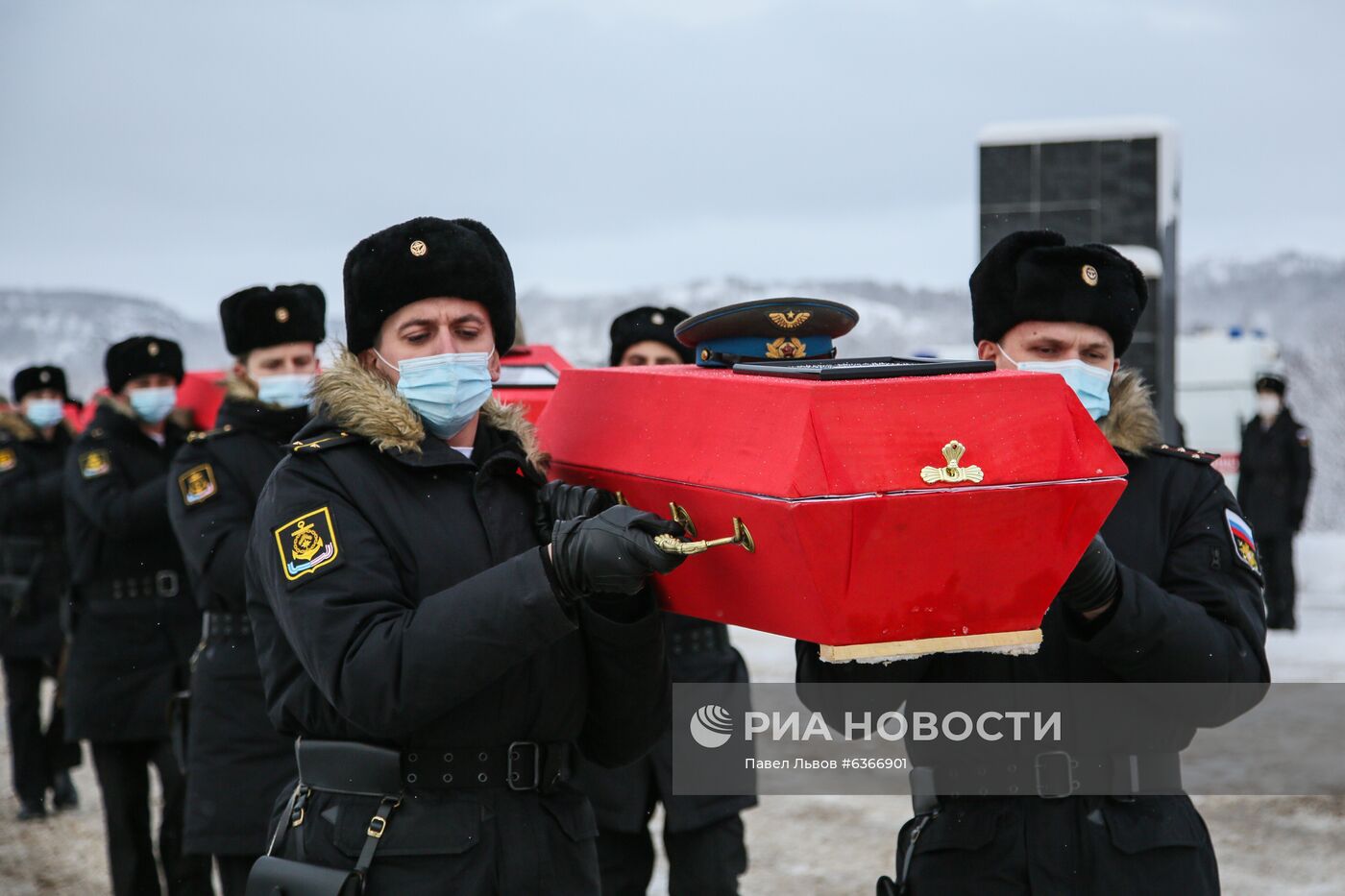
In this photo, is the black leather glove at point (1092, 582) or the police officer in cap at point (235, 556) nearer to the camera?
the black leather glove at point (1092, 582)

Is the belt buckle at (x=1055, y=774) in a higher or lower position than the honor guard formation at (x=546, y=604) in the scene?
lower

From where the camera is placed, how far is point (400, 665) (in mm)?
2336

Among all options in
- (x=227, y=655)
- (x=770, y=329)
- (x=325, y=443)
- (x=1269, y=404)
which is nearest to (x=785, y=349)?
(x=770, y=329)

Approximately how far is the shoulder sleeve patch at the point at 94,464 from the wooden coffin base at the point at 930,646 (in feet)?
14.0

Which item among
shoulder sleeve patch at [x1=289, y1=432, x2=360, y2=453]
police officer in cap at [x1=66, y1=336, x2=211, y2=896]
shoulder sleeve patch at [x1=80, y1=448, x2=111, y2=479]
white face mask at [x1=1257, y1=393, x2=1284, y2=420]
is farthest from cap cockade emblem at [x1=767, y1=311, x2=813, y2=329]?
white face mask at [x1=1257, y1=393, x2=1284, y2=420]

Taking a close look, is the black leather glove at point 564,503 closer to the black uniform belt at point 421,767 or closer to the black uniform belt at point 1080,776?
the black uniform belt at point 421,767

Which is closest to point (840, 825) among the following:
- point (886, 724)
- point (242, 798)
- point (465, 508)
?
point (242, 798)

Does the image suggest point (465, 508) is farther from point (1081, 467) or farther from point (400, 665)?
point (1081, 467)

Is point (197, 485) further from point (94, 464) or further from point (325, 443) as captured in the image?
point (325, 443)

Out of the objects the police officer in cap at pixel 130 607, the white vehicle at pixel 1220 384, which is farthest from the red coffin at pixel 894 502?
the white vehicle at pixel 1220 384

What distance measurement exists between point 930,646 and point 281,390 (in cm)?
328

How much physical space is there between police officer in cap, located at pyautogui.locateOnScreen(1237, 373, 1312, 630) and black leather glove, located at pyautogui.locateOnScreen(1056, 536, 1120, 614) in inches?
412

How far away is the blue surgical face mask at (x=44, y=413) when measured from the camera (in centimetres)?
851

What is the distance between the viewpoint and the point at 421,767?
99.5 inches
